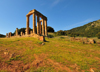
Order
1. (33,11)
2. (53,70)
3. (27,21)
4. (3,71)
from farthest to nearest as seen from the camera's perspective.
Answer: (27,21) → (33,11) → (53,70) → (3,71)

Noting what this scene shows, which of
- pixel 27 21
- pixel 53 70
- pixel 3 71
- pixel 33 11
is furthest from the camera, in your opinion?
pixel 27 21

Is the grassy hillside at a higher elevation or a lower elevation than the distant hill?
lower

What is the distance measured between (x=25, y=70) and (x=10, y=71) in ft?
3.38

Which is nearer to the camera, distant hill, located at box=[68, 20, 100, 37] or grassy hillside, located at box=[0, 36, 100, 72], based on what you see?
grassy hillside, located at box=[0, 36, 100, 72]

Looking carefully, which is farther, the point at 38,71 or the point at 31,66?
the point at 31,66

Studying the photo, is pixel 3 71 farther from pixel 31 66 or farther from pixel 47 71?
pixel 47 71

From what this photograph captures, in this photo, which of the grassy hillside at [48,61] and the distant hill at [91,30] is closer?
the grassy hillside at [48,61]

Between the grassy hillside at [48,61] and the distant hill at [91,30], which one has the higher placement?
the distant hill at [91,30]

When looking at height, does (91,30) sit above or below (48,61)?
above

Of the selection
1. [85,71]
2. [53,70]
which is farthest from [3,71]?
[85,71]

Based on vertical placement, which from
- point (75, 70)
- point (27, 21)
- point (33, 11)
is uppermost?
point (33, 11)

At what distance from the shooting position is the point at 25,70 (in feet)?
14.9

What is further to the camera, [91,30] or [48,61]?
[91,30]

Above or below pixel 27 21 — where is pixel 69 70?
below
